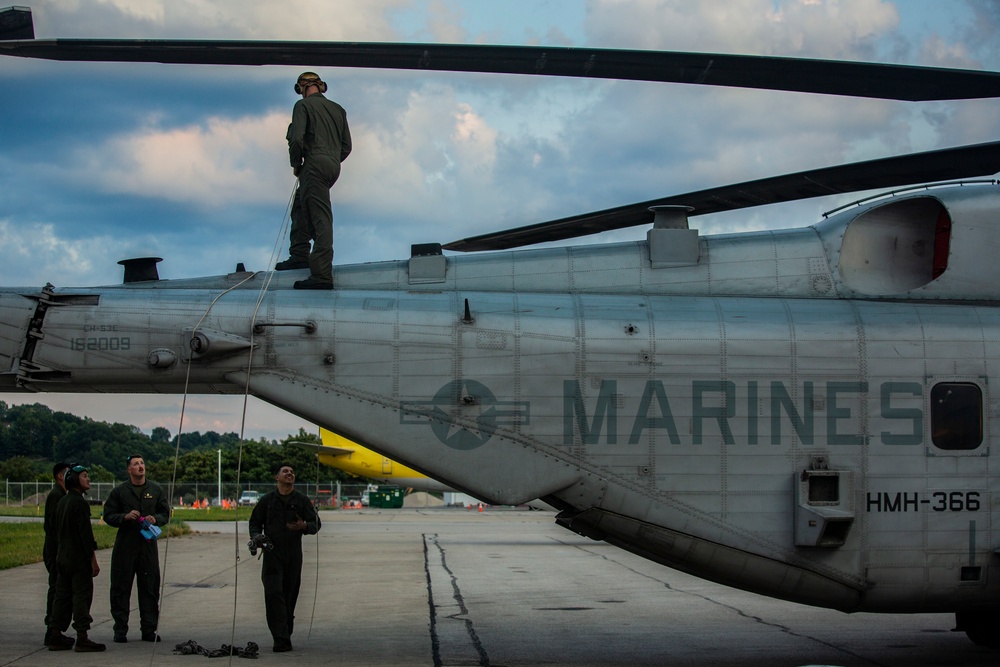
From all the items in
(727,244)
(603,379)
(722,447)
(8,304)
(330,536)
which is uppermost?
(727,244)

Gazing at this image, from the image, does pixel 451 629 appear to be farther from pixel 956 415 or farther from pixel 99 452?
pixel 99 452

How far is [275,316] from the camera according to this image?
8719 mm

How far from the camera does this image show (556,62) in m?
7.58

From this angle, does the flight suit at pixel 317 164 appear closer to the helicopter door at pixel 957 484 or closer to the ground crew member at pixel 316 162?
the ground crew member at pixel 316 162

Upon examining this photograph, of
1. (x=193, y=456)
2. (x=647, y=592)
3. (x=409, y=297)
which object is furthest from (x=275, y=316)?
(x=193, y=456)

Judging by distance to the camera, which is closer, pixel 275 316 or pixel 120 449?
pixel 275 316

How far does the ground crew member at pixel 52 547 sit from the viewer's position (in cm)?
967

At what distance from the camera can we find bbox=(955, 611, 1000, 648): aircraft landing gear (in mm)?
10039

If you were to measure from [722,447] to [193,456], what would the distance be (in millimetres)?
78314

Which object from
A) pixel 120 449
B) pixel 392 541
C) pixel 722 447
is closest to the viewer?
pixel 722 447

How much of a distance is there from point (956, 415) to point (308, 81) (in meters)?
6.21

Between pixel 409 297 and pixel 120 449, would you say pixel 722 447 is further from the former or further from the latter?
pixel 120 449

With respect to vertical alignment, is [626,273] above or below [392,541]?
above

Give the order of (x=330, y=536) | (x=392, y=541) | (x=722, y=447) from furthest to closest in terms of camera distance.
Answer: (x=330, y=536) → (x=392, y=541) → (x=722, y=447)
